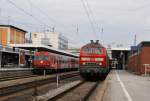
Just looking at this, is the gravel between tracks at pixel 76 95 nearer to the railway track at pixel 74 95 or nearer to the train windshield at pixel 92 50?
the railway track at pixel 74 95

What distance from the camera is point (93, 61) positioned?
3506cm

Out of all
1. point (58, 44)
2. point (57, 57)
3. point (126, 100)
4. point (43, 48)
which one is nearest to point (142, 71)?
point (57, 57)

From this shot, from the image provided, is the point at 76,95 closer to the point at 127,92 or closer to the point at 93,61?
the point at 127,92

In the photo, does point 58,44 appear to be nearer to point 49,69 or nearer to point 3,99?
point 49,69

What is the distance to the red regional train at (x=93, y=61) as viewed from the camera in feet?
113

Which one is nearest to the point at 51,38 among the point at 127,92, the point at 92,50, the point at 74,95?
the point at 92,50

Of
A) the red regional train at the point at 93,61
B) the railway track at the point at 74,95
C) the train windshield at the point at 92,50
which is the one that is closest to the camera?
the railway track at the point at 74,95

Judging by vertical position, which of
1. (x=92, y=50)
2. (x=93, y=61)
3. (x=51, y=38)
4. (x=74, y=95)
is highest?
(x=51, y=38)

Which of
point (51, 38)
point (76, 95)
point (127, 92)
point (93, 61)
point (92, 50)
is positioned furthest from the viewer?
point (51, 38)

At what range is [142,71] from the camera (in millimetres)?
55500

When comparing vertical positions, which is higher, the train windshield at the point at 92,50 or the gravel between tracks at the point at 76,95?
the train windshield at the point at 92,50

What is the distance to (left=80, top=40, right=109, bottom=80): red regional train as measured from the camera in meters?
34.4

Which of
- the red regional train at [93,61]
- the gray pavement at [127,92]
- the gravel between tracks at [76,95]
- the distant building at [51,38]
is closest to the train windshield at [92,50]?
the red regional train at [93,61]

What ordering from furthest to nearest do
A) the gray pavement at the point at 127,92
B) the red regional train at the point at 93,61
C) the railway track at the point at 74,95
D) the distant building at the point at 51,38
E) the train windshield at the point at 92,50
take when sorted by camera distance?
1. the distant building at the point at 51,38
2. the train windshield at the point at 92,50
3. the red regional train at the point at 93,61
4. the gray pavement at the point at 127,92
5. the railway track at the point at 74,95
